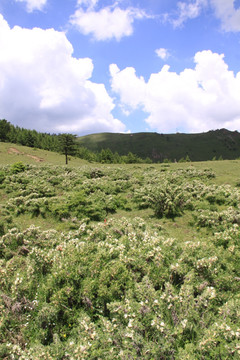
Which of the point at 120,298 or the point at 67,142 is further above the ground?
the point at 67,142

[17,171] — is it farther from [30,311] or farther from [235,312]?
[235,312]

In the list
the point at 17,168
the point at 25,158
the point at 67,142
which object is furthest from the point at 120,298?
the point at 25,158

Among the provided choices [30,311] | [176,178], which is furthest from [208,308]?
[176,178]

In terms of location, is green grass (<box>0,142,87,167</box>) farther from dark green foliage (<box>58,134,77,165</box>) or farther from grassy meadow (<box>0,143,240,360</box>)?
grassy meadow (<box>0,143,240,360</box>)

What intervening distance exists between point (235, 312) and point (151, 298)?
208cm

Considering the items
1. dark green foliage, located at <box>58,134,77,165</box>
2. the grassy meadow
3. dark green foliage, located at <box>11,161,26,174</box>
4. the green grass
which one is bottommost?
the grassy meadow

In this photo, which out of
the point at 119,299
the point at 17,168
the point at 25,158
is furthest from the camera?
the point at 25,158

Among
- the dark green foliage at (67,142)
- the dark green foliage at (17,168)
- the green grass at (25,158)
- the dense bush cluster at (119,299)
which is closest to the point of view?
the dense bush cluster at (119,299)

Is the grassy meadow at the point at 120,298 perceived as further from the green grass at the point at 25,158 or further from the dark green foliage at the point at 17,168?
the green grass at the point at 25,158

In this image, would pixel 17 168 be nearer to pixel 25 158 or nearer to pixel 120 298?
pixel 120 298

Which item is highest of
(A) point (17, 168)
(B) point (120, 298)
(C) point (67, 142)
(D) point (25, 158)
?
(C) point (67, 142)

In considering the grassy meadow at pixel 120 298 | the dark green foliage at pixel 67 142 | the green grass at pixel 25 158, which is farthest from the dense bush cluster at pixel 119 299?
the dark green foliage at pixel 67 142

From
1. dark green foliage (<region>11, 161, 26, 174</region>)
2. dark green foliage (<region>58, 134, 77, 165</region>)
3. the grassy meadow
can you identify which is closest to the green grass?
dark green foliage (<region>58, 134, 77, 165</region>)

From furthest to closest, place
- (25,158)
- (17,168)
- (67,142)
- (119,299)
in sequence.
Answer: (67,142) → (25,158) → (17,168) → (119,299)
